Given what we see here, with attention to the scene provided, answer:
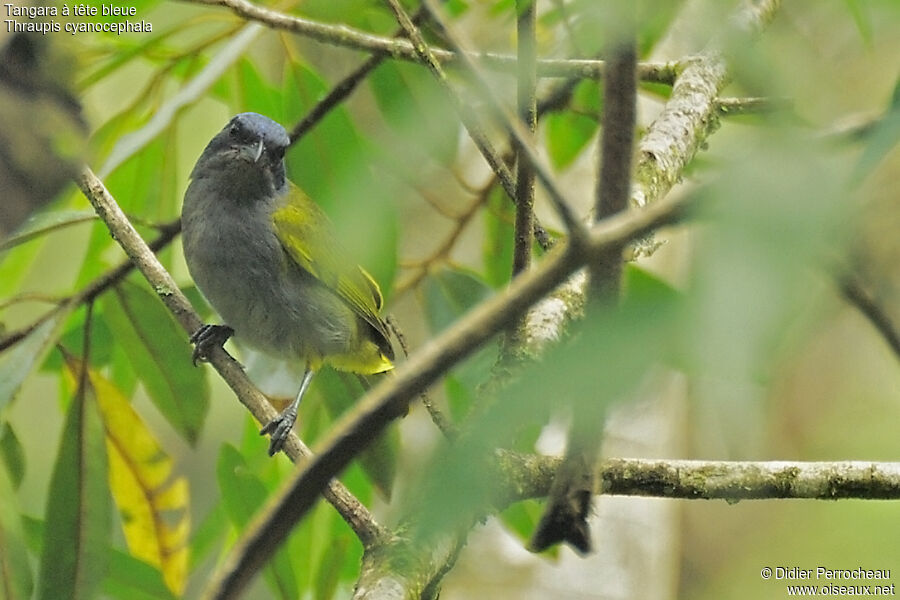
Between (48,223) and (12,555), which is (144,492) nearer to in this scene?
(12,555)

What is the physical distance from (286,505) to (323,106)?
237 cm

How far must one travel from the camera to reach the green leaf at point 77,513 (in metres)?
2.47

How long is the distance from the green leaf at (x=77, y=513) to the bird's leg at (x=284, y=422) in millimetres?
430

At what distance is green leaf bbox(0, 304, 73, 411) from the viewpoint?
234cm

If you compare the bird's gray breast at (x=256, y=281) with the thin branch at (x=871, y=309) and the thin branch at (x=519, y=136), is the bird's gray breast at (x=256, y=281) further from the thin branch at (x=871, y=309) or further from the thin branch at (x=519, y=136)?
the thin branch at (x=871, y=309)

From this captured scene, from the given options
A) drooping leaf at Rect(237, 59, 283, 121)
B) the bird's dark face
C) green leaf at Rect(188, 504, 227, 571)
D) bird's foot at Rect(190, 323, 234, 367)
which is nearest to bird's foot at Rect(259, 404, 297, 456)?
bird's foot at Rect(190, 323, 234, 367)

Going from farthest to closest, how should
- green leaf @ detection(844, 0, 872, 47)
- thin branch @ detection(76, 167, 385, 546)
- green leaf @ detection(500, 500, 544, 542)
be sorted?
green leaf @ detection(500, 500, 544, 542)
thin branch @ detection(76, 167, 385, 546)
green leaf @ detection(844, 0, 872, 47)

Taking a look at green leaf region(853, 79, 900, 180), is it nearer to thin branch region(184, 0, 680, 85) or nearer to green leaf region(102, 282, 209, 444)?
thin branch region(184, 0, 680, 85)

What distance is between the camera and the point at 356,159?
2.97m

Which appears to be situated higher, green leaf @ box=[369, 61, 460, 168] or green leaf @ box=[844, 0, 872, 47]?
green leaf @ box=[369, 61, 460, 168]

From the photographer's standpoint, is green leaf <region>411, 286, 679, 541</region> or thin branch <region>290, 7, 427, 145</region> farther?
thin branch <region>290, 7, 427, 145</region>

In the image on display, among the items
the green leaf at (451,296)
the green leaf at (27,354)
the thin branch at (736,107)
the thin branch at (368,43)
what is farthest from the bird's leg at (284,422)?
the thin branch at (736,107)

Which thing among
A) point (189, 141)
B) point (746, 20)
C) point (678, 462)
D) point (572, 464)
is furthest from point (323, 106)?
point (189, 141)

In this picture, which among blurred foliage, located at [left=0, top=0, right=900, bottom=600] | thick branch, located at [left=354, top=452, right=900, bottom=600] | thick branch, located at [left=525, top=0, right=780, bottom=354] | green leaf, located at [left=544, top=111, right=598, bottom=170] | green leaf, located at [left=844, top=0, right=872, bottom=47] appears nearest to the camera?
blurred foliage, located at [left=0, top=0, right=900, bottom=600]
